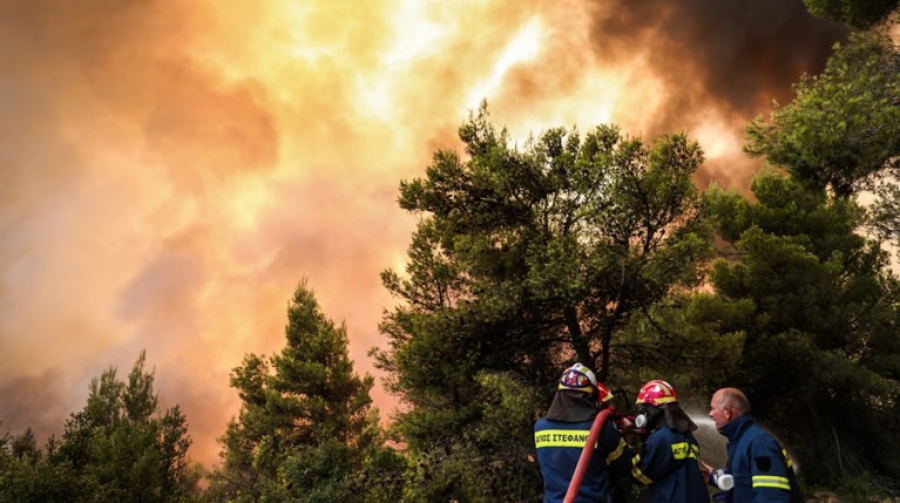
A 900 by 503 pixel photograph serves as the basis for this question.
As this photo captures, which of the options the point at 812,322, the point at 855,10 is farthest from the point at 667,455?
the point at 812,322

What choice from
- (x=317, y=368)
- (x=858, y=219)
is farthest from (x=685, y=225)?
(x=317, y=368)

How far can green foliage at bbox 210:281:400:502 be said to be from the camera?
2700cm

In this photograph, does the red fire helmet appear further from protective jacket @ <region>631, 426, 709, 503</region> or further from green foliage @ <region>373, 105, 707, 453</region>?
green foliage @ <region>373, 105, 707, 453</region>

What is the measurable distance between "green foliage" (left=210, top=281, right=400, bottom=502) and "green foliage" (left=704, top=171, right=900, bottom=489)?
57.5ft

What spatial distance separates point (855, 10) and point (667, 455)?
12212 millimetres

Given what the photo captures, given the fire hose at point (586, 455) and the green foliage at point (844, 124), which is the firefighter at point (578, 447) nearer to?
the fire hose at point (586, 455)

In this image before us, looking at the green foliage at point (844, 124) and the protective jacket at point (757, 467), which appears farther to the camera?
the green foliage at point (844, 124)

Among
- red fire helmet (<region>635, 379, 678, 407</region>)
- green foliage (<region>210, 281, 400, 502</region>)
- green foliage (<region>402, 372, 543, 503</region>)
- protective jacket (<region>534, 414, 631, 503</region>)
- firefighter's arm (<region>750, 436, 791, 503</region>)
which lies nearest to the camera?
firefighter's arm (<region>750, 436, 791, 503</region>)

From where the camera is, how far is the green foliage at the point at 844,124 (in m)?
8.67

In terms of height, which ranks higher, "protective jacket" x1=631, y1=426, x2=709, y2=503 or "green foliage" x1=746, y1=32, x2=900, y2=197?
"green foliage" x1=746, y1=32, x2=900, y2=197

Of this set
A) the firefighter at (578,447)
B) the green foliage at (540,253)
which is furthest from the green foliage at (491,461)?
the firefighter at (578,447)

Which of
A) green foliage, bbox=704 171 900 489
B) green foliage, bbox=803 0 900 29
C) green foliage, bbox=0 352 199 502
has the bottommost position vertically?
green foliage, bbox=0 352 199 502

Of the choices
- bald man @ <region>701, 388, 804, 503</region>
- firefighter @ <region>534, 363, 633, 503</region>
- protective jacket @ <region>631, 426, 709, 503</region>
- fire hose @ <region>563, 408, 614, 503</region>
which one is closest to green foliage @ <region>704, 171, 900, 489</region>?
bald man @ <region>701, 388, 804, 503</region>

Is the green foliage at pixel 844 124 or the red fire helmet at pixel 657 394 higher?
the green foliage at pixel 844 124
